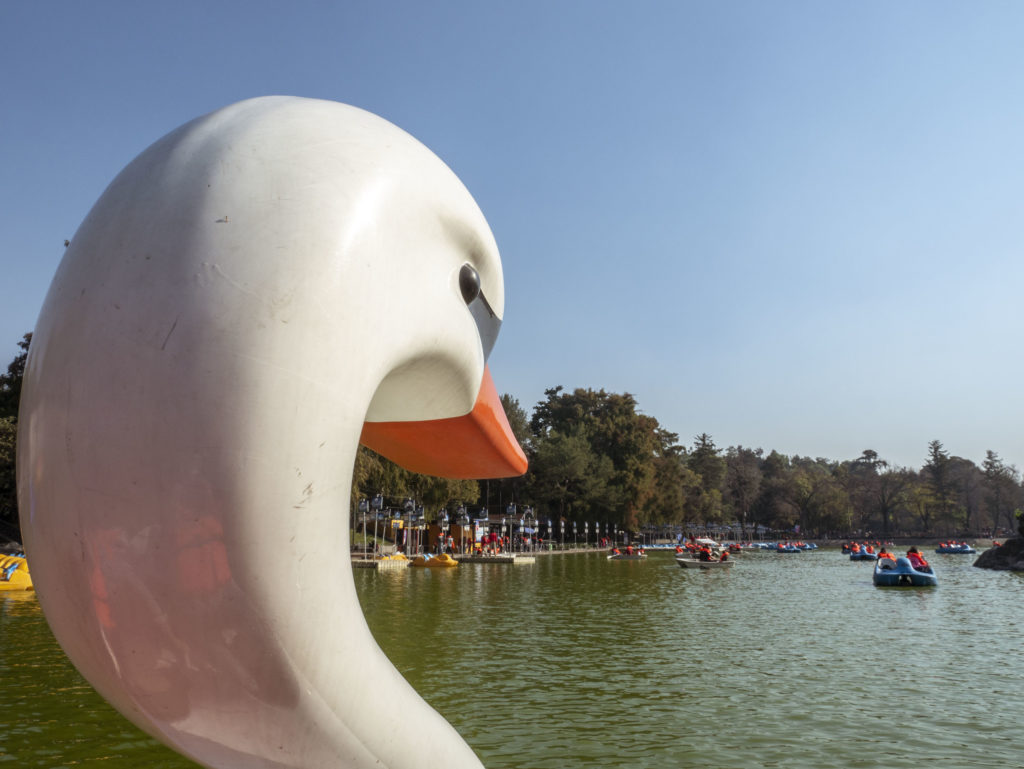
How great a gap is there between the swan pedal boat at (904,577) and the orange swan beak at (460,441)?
2903 cm

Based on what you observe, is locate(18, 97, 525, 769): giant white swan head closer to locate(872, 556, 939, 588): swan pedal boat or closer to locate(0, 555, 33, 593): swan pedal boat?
locate(0, 555, 33, 593): swan pedal boat

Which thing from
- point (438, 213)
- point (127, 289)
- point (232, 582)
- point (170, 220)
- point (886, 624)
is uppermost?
point (438, 213)

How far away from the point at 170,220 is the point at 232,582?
22.8 inches

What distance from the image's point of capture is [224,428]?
110cm

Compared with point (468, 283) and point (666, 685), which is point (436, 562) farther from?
point (468, 283)

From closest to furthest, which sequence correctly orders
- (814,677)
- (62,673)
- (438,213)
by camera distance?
1. (438,213)
2. (62,673)
3. (814,677)

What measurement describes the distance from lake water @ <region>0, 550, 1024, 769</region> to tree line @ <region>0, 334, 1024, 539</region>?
19126 millimetres

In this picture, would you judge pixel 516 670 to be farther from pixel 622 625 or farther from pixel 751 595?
pixel 751 595

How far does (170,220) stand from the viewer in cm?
118

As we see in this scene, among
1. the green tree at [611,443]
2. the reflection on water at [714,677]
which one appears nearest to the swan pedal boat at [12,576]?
the reflection on water at [714,677]

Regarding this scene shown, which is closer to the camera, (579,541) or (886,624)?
(886,624)

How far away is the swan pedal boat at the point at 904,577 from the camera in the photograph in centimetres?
2638

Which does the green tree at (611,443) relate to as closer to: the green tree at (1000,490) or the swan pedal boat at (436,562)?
the swan pedal boat at (436,562)

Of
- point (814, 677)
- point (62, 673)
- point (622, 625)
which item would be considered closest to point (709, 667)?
point (814, 677)
